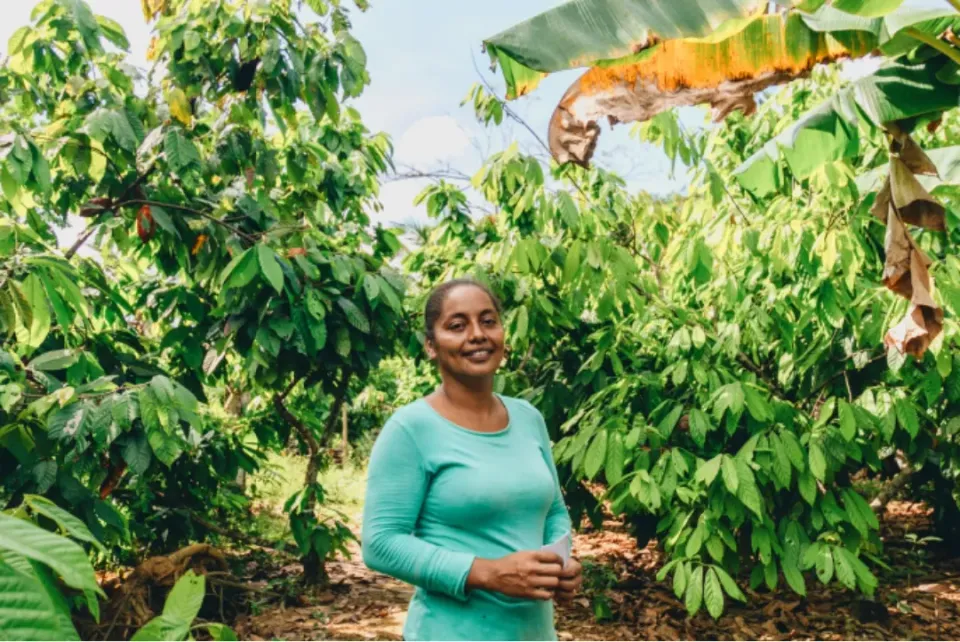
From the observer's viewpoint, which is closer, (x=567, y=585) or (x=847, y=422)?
(x=567, y=585)

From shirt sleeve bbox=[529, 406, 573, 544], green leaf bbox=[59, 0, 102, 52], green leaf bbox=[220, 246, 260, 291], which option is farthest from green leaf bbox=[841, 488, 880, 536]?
green leaf bbox=[59, 0, 102, 52]

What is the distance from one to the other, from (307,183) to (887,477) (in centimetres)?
399

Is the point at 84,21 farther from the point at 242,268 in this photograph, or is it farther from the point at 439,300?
the point at 439,300

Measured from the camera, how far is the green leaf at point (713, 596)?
9.53 feet

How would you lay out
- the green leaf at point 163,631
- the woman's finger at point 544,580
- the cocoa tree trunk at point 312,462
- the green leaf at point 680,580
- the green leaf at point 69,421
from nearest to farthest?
the green leaf at point 163,631
the woman's finger at point 544,580
the green leaf at point 69,421
the green leaf at point 680,580
the cocoa tree trunk at point 312,462

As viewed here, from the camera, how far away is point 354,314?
127 inches

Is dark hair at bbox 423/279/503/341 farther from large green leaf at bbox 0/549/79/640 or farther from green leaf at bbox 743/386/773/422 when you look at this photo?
green leaf at bbox 743/386/773/422

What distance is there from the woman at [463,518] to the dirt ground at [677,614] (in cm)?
248

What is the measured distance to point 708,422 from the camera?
3094mm

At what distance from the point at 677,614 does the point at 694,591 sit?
106cm

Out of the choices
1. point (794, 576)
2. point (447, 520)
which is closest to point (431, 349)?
point (447, 520)

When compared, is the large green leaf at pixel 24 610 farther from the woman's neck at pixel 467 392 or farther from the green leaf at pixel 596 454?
the green leaf at pixel 596 454

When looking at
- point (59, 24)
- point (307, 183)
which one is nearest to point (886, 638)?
point (307, 183)

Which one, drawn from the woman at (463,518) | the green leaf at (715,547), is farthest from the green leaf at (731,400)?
the woman at (463,518)
